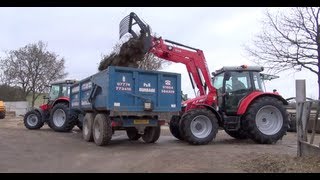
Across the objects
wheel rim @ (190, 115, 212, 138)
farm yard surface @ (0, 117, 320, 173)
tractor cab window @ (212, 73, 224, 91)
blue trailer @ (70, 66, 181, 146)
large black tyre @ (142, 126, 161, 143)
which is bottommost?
farm yard surface @ (0, 117, 320, 173)

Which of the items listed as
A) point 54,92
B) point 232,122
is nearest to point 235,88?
point 232,122

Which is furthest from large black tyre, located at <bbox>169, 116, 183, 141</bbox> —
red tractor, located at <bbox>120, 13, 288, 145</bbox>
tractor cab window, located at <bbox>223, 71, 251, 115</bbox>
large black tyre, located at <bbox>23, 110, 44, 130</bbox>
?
large black tyre, located at <bbox>23, 110, 44, 130</bbox>

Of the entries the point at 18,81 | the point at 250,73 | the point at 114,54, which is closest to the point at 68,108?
the point at 114,54

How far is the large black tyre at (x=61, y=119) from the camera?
19.8 m

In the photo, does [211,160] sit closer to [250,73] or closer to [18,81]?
[250,73]

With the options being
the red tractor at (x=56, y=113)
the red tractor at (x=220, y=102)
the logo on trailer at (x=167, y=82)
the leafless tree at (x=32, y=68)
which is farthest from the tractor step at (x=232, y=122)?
the leafless tree at (x=32, y=68)

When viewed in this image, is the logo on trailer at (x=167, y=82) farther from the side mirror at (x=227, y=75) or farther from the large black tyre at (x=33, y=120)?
the large black tyre at (x=33, y=120)

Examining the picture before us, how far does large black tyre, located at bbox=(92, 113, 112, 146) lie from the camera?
13.8 metres

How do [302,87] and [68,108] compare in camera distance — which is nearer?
[302,87]

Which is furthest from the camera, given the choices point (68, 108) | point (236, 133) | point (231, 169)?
point (68, 108)

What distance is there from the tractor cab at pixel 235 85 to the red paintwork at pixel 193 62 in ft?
1.27

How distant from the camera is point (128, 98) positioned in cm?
1349

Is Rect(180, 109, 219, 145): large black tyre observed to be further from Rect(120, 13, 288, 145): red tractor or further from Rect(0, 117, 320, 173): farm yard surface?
Rect(0, 117, 320, 173): farm yard surface

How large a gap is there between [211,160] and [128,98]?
3558mm
